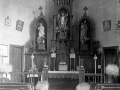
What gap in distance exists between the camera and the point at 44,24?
13.4 meters

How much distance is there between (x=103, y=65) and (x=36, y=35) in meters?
4.58

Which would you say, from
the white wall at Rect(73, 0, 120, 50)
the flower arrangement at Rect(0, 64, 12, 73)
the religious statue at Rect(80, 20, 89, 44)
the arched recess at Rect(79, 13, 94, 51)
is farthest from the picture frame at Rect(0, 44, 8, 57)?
the white wall at Rect(73, 0, 120, 50)

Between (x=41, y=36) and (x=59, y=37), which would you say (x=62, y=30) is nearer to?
(x=59, y=37)

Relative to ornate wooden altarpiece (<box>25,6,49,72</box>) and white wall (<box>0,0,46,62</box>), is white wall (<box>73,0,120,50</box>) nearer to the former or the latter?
ornate wooden altarpiece (<box>25,6,49,72</box>)

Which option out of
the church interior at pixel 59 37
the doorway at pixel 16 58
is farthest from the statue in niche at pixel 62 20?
the doorway at pixel 16 58

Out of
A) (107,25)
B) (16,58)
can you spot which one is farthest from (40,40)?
(107,25)

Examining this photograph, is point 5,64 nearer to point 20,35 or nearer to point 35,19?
point 20,35

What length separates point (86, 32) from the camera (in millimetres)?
12820

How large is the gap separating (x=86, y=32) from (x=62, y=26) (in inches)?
61.3

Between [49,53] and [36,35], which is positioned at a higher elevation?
[36,35]

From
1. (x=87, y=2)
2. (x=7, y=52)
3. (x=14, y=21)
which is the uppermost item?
(x=87, y=2)

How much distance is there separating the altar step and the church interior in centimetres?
134

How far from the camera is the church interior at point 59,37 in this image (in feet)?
38.8

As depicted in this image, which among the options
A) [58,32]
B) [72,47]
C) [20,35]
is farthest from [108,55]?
[20,35]
